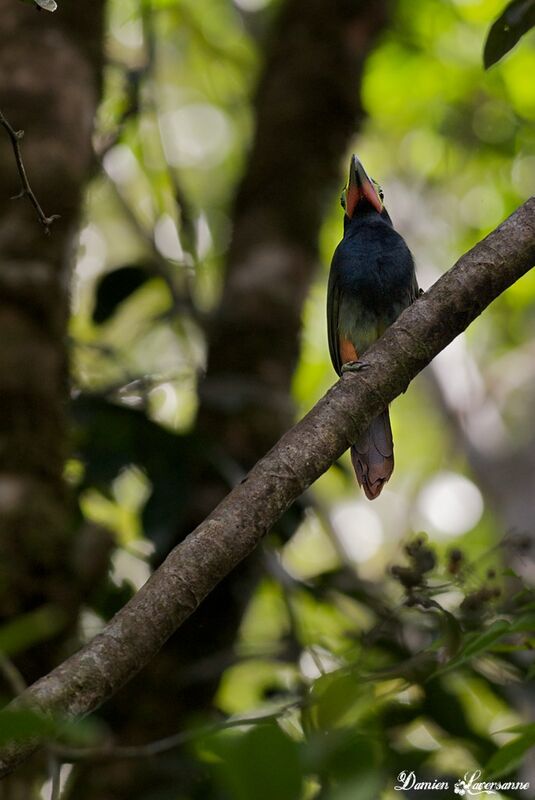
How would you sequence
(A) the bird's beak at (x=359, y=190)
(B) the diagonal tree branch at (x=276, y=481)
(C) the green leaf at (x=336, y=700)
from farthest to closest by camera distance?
1. (A) the bird's beak at (x=359, y=190)
2. (C) the green leaf at (x=336, y=700)
3. (B) the diagonal tree branch at (x=276, y=481)

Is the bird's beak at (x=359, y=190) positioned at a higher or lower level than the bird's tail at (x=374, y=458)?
higher

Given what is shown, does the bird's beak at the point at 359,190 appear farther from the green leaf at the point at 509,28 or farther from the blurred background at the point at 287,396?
the green leaf at the point at 509,28

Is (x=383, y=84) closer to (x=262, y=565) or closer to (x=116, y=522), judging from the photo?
(x=116, y=522)

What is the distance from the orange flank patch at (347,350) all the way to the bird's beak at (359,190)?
0.70 meters

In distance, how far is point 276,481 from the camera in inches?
71.4

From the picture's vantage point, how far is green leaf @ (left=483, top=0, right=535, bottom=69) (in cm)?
259

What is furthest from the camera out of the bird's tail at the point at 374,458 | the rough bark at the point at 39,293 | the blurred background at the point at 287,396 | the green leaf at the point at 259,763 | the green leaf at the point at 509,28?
the bird's tail at the point at 374,458

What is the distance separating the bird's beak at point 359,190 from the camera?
4242 mm

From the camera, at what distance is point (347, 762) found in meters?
1.34

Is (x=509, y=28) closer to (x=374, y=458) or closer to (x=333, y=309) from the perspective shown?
(x=374, y=458)
